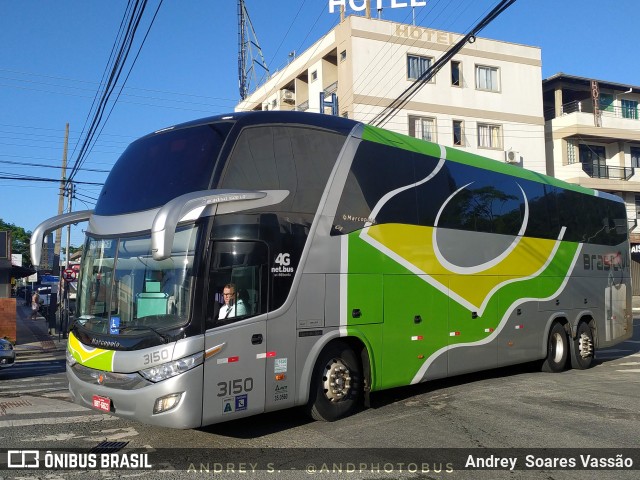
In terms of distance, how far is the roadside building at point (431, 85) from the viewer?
102ft

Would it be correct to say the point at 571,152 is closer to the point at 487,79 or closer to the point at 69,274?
the point at 487,79

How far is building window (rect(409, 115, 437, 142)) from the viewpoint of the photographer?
32094mm

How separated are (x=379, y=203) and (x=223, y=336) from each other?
11.3ft

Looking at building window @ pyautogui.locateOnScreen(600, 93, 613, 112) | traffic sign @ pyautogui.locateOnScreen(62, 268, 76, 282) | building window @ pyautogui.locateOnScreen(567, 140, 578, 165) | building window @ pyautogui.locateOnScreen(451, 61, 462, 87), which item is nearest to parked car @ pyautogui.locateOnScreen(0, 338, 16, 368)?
traffic sign @ pyautogui.locateOnScreen(62, 268, 76, 282)

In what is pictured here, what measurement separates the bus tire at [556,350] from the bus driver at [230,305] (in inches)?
348

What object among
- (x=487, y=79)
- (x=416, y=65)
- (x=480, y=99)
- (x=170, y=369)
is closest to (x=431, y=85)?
(x=416, y=65)

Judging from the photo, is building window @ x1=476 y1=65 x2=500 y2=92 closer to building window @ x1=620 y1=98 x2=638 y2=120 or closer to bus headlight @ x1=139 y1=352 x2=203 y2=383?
building window @ x1=620 y1=98 x2=638 y2=120

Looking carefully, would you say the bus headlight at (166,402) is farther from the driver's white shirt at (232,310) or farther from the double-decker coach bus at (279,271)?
the driver's white shirt at (232,310)

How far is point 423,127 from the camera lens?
106ft

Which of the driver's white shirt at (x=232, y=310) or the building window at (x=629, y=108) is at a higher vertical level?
the building window at (x=629, y=108)

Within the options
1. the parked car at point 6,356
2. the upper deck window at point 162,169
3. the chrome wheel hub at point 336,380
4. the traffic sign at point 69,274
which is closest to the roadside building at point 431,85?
the traffic sign at point 69,274

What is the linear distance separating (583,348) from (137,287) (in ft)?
37.3

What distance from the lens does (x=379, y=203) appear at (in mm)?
9148

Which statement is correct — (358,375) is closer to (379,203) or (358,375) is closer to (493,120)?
(379,203)
